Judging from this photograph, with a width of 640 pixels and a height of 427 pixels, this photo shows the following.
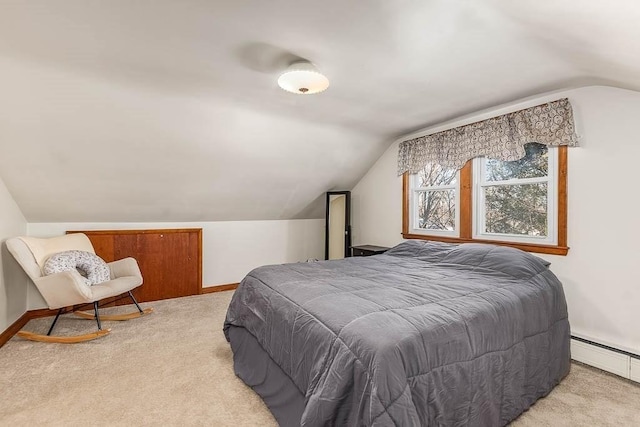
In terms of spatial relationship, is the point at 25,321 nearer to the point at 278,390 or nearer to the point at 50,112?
the point at 50,112

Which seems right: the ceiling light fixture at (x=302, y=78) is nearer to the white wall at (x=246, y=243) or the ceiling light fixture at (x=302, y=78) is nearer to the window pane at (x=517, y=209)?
the window pane at (x=517, y=209)

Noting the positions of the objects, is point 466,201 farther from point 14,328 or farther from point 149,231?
point 14,328

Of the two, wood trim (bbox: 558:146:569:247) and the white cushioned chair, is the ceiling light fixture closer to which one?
wood trim (bbox: 558:146:569:247)

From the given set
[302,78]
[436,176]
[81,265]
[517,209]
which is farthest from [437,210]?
[81,265]

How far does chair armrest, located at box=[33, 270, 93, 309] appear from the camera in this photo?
2.60 metres

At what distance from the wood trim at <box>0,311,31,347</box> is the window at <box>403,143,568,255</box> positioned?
13.3 ft

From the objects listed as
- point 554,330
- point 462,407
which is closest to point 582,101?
point 554,330

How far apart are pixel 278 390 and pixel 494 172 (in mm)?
2790

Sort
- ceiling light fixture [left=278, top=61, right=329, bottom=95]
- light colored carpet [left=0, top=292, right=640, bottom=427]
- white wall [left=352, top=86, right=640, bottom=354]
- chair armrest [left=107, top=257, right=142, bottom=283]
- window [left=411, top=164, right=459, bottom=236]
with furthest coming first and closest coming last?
window [left=411, top=164, right=459, bottom=236], chair armrest [left=107, top=257, right=142, bottom=283], white wall [left=352, top=86, right=640, bottom=354], ceiling light fixture [left=278, top=61, right=329, bottom=95], light colored carpet [left=0, top=292, right=640, bottom=427]

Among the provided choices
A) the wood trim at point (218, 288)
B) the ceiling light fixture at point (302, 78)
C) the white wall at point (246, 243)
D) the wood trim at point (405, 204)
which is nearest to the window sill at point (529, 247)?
the wood trim at point (405, 204)

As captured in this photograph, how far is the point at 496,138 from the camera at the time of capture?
9.89 ft

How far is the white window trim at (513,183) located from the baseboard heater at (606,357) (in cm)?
79

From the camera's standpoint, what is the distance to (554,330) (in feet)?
6.84

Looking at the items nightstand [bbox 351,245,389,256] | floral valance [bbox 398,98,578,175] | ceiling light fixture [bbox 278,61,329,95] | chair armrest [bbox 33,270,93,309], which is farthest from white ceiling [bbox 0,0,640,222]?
nightstand [bbox 351,245,389,256]
